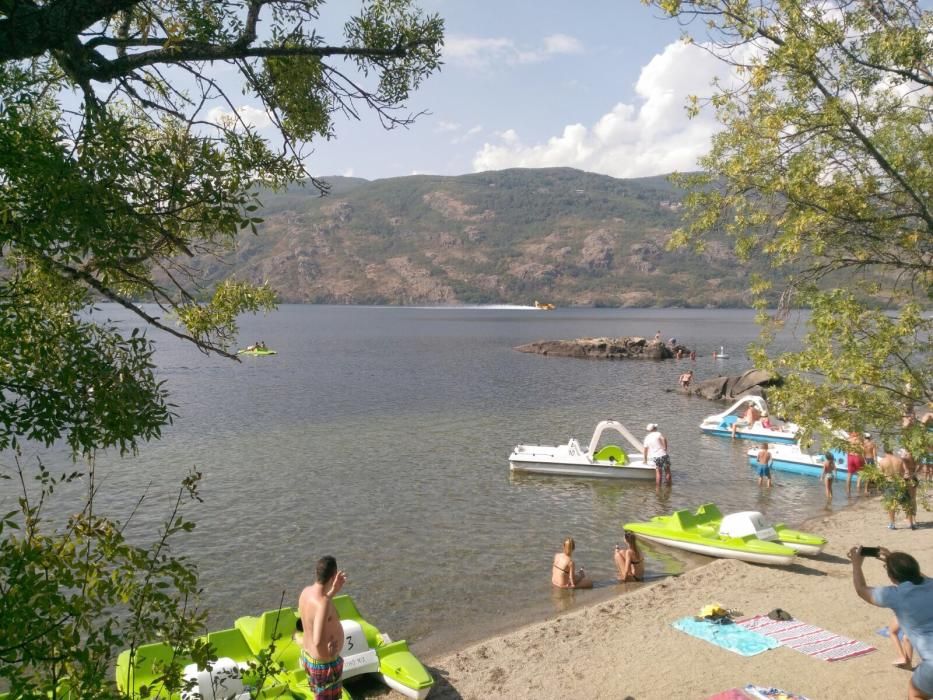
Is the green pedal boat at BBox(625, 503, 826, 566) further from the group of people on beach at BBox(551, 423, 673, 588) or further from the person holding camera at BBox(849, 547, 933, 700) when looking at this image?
the person holding camera at BBox(849, 547, 933, 700)

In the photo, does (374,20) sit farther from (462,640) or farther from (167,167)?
(462,640)

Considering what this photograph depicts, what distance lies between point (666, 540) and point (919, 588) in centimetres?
1038

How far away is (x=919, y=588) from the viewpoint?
6.89 metres

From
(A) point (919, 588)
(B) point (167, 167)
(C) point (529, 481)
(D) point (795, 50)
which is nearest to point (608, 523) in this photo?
(C) point (529, 481)

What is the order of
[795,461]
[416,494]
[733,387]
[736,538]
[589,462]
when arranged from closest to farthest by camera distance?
[736,538], [416,494], [589,462], [795,461], [733,387]

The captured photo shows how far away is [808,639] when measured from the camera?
426 inches

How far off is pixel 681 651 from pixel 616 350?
207 ft

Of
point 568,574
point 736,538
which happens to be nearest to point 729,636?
point 568,574

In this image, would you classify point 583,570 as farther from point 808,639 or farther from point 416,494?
point 416,494

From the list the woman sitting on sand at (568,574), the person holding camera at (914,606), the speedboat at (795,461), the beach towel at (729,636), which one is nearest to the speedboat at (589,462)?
the speedboat at (795,461)

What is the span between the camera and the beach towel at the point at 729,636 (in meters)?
10.6

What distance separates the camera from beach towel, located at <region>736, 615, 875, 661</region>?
10258mm

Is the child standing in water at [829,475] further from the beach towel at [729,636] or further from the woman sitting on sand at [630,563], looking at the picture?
the beach towel at [729,636]

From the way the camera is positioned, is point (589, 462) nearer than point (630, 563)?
No
